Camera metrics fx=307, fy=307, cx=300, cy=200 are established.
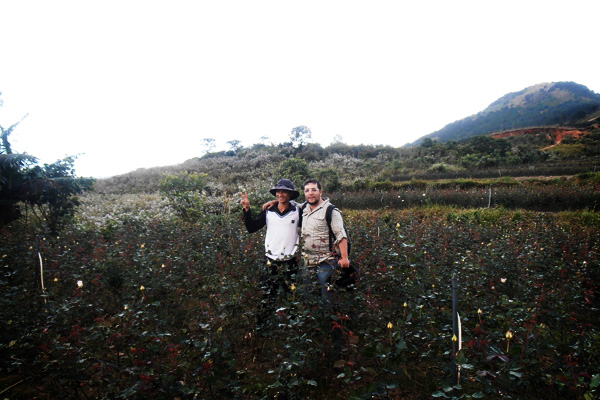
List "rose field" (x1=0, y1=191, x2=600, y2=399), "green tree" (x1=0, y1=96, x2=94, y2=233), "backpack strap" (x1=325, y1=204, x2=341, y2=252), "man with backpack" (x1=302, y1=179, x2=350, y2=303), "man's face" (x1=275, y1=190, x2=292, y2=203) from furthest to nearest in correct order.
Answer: "green tree" (x1=0, y1=96, x2=94, y2=233) → "man's face" (x1=275, y1=190, x2=292, y2=203) → "backpack strap" (x1=325, y1=204, x2=341, y2=252) → "man with backpack" (x1=302, y1=179, x2=350, y2=303) → "rose field" (x1=0, y1=191, x2=600, y2=399)

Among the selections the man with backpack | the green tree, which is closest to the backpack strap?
the man with backpack

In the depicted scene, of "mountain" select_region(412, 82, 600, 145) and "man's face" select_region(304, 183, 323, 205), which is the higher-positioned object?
"mountain" select_region(412, 82, 600, 145)

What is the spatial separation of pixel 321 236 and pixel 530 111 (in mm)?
84009

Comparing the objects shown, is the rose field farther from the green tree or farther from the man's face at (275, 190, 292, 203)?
the green tree

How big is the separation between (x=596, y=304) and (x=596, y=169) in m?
15.0

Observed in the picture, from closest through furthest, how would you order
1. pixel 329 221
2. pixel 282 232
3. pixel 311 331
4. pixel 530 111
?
pixel 311 331
pixel 329 221
pixel 282 232
pixel 530 111

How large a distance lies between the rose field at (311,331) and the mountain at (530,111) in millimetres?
61425

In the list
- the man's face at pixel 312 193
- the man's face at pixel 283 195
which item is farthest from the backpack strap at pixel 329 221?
the man's face at pixel 283 195

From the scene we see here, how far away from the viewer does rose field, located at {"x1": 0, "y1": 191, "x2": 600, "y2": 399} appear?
1809 millimetres

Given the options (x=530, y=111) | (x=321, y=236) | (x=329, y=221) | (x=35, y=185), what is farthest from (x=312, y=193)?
(x=530, y=111)

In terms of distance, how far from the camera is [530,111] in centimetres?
6744

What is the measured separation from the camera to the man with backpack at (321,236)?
292 cm

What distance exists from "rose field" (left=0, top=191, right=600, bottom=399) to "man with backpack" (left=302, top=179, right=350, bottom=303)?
1.10ft

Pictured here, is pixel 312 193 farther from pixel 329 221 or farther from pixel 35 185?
pixel 35 185
